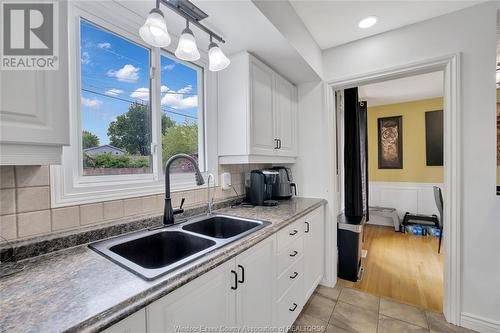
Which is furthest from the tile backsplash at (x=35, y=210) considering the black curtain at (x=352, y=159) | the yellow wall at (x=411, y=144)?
the yellow wall at (x=411, y=144)

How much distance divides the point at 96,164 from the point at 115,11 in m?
0.85

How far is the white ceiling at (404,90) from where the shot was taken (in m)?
3.23

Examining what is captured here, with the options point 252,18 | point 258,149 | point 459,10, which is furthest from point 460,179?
point 252,18

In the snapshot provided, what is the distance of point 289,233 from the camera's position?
1535 mm

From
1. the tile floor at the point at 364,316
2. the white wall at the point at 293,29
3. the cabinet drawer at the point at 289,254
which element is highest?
the white wall at the point at 293,29

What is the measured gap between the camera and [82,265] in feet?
2.72

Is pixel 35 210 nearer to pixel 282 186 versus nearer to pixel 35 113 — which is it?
pixel 35 113

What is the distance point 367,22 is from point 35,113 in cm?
226

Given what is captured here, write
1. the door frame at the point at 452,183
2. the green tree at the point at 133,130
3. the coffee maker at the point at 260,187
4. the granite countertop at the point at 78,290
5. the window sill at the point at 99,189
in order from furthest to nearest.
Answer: the coffee maker at the point at 260,187 < the door frame at the point at 452,183 < the green tree at the point at 133,130 < the window sill at the point at 99,189 < the granite countertop at the point at 78,290

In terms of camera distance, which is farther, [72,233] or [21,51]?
[72,233]

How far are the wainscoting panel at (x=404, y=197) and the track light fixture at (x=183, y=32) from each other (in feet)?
14.4

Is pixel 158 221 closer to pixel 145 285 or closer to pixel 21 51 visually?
pixel 145 285

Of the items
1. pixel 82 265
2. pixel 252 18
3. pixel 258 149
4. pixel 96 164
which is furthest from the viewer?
pixel 258 149

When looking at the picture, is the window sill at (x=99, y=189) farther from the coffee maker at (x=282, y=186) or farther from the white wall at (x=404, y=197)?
the white wall at (x=404, y=197)
